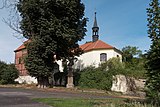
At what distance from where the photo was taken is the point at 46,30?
3031 centimetres

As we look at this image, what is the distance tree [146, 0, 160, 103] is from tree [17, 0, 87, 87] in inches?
831

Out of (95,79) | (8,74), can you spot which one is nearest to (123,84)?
(95,79)

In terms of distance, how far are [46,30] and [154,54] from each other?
21.9m

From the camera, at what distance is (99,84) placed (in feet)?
114

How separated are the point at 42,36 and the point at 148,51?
22.2 m

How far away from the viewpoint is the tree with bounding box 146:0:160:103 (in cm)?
948

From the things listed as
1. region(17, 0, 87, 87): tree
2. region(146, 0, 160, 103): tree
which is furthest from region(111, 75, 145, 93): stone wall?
A: region(146, 0, 160, 103): tree

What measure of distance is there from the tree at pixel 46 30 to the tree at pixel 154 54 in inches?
831

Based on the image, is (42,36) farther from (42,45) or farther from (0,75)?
(0,75)

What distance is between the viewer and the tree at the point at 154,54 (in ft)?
31.1

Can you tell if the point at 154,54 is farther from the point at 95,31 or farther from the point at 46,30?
the point at 95,31

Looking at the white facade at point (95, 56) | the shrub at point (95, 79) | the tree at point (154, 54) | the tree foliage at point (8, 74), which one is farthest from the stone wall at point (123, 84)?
the tree at point (154, 54)

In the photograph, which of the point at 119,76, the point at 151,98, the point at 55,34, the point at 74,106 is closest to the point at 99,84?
the point at 119,76

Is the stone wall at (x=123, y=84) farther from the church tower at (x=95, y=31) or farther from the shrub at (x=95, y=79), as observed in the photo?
the church tower at (x=95, y=31)
